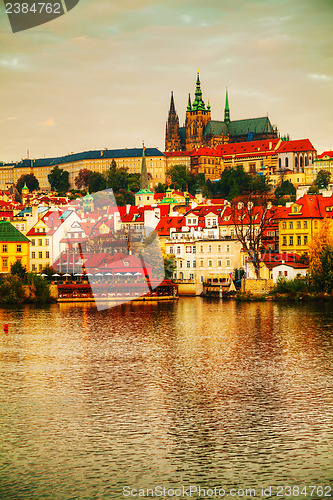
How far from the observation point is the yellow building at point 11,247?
83.8 m

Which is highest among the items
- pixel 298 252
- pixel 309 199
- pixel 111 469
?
pixel 309 199

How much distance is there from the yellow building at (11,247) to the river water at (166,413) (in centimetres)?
3723

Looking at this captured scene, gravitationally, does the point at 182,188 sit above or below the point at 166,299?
above

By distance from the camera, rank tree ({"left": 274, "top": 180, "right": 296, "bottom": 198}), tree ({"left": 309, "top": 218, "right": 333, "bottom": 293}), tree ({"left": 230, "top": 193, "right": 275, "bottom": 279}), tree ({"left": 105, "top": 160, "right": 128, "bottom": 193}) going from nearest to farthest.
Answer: tree ({"left": 309, "top": 218, "right": 333, "bottom": 293}), tree ({"left": 230, "top": 193, "right": 275, "bottom": 279}), tree ({"left": 274, "top": 180, "right": 296, "bottom": 198}), tree ({"left": 105, "top": 160, "right": 128, "bottom": 193})

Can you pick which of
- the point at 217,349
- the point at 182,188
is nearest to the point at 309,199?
the point at 217,349

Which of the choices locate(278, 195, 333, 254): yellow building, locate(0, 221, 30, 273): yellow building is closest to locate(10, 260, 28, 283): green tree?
locate(0, 221, 30, 273): yellow building

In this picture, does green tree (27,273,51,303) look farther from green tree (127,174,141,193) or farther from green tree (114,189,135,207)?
green tree (127,174,141,193)

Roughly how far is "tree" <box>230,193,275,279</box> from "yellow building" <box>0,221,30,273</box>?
23301mm

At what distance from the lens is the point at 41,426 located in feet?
82.1

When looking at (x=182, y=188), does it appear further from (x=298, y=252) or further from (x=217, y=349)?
(x=217, y=349)

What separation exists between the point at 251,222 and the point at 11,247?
26.5 metres

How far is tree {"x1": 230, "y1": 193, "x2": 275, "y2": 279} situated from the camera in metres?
75.8

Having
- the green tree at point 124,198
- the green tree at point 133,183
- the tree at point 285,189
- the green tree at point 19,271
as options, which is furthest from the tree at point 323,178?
the green tree at point 19,271

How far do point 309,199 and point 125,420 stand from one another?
60666 millimetres
